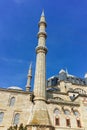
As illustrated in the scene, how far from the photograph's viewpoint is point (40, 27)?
31281 millimetres

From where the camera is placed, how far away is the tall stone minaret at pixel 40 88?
20.4m

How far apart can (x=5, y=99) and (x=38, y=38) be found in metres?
12.4

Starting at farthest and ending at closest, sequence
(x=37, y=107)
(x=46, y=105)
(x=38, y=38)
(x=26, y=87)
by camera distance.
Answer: (x=26, y=87) < (x=38, y=38) < (x=46, y=105) < (x=37, y=107)

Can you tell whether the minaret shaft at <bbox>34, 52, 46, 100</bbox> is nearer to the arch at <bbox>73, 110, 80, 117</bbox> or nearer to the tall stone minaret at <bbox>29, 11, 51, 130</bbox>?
the tall stone minaret at <bbox>29, 11, 51, 130</bbox>

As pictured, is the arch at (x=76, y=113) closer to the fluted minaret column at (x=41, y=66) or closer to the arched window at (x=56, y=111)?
the arched window at (x=56, y=111)

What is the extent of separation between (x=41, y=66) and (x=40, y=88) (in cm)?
387

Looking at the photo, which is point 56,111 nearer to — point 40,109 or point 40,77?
point 40,109

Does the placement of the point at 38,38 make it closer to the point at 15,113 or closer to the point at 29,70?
the point at 29,70

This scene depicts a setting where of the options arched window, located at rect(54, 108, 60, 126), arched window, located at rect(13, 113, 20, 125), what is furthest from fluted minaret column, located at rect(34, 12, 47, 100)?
arched window, located at rect(13, 113, 20, 125)

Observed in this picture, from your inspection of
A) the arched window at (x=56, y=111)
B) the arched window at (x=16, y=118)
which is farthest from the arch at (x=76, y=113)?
the arched window at (x=16, y=118)

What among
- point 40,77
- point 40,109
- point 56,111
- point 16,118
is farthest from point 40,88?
point 16,118

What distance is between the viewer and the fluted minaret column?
78.1ft

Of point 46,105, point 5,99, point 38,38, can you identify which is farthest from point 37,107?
point 38,38

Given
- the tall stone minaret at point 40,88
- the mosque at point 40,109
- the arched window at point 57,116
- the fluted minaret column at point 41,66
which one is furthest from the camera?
the fluted minaret column at point 41,66
